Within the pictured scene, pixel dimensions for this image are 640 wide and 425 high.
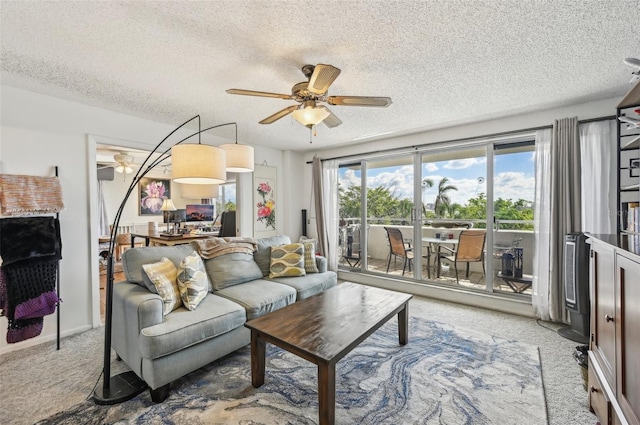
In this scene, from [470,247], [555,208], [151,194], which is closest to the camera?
[555,208]

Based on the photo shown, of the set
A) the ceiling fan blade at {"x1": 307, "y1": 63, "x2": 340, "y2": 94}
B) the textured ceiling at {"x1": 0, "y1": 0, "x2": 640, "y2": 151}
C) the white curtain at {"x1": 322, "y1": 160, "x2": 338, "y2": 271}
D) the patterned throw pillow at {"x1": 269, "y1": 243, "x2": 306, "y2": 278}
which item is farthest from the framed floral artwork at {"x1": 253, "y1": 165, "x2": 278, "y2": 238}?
the ceiling fan blade at {"x1": 307, "y1": 63, "x2": 340, "y2": 94}

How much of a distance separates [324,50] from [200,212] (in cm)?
693

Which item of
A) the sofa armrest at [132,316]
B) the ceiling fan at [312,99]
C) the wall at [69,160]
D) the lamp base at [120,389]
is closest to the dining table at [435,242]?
the ceiling fan at [312,99]

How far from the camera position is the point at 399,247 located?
14.6 ft

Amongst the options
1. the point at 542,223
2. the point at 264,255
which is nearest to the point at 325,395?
the point at 264,255

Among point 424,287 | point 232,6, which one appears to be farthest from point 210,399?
point 424,287

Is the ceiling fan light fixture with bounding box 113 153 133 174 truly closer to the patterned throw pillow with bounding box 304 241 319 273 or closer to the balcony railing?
the patterned throw pillow with bounding box 304 241 319 273

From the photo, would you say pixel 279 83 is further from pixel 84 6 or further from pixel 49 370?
pixel 49 370

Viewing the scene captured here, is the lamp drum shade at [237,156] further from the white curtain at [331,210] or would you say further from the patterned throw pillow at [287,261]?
the white curtain at [331,210]

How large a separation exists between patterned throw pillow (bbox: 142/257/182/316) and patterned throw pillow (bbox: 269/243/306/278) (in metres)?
1.17

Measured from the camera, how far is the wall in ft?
8.32

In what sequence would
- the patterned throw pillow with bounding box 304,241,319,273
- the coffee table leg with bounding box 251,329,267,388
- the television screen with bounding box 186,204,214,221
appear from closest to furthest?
the coffee table leg with bounding box 251,329,267,388, the patterned throw pillow with bounding box 304,241,319,273, the television screen with bounding box 186,204,214,221

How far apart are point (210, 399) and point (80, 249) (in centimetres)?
228

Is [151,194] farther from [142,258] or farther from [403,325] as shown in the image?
[403,325]
